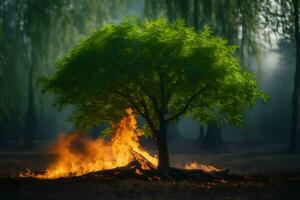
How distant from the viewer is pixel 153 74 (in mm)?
17969

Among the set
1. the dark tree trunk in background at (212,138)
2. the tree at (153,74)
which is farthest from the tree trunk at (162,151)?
the dark tree trunk in background at (212,138)

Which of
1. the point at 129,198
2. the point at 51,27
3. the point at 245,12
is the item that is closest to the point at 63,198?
the point at 129,198

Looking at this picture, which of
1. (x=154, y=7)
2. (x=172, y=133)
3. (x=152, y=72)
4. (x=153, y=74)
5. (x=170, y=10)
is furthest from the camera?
(x=172, y=133)

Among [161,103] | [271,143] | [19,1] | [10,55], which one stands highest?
[19,1]

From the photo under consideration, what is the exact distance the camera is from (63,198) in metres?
14.3

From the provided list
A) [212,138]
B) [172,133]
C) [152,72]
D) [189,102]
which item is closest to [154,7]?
[212,138]

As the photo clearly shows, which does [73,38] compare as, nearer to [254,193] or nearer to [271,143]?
[271,143]

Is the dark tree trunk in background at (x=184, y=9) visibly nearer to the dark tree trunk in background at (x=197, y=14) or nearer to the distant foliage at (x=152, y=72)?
the dark tree trunk in background at (x=197, y=14)

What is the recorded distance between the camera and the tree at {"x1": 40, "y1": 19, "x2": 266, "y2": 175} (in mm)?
17547

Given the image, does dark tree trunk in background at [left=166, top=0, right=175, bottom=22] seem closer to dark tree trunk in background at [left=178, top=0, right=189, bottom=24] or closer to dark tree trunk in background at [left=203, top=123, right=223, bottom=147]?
dark tree trunk in background at [left=178, top=0, right=189, bottom=24]

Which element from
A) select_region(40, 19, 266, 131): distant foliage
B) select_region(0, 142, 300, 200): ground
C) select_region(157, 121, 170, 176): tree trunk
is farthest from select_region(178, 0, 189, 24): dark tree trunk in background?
select_region(157, 121, 170, 176): tree trunk

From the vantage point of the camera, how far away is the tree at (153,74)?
691 inches

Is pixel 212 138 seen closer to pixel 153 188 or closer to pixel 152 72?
pixel 152 72

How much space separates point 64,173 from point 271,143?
23.6 metres
